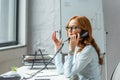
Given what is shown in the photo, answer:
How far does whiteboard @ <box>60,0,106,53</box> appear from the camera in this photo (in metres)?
2.92

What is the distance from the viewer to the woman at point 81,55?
151 cm

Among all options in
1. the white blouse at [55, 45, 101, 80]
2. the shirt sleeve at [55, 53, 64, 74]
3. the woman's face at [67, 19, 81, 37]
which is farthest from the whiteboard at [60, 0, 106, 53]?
the white blouse at [55, 45, 101, 80]

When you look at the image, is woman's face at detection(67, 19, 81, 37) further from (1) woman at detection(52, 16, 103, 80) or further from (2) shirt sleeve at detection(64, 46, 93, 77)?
(2) shirt sleeve at detection(64, 46, 93, 77)

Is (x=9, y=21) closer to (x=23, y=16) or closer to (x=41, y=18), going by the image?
(x=23, y=16)

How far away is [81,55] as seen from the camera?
59.9 inches

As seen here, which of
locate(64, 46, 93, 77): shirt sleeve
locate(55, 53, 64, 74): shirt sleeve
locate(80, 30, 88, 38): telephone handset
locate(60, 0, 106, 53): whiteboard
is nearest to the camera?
locate(64, 46, 93, 77): shirt sleeve

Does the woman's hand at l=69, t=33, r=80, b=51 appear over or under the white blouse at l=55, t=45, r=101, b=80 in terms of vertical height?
over

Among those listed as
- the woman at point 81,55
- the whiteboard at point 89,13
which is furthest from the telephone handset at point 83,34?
the whiteboard at point 89,13

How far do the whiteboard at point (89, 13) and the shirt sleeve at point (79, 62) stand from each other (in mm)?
1381

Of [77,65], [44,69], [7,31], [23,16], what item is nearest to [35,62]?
[44,69]

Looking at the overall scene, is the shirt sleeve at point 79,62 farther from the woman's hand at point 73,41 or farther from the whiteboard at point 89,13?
the whiteboard at point 89,13

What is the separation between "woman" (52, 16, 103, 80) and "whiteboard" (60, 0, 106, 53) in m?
1.28

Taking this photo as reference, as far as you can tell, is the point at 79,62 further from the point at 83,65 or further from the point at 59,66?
the point at 59,66

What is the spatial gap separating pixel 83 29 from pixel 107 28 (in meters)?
1.69
